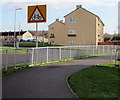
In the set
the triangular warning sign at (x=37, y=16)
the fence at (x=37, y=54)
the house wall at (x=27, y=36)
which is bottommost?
the fence at (x=37, y=54)

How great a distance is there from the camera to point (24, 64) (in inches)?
473

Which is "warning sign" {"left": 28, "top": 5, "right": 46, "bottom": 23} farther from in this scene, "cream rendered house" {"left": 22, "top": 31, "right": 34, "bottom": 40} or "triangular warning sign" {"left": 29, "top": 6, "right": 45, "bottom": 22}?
"cream rendered house" {"left": 22, "top": 31, "right": 34, "bottom": 40}

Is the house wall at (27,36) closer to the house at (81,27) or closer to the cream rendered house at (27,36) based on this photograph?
the cream rendered house at (27,36)

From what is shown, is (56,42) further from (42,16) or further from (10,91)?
(10,91)

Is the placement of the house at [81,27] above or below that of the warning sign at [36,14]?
above

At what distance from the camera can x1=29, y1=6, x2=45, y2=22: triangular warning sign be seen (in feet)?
34.4

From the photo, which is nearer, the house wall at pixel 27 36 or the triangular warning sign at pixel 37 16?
the triangular warning sign at pixel 37 16

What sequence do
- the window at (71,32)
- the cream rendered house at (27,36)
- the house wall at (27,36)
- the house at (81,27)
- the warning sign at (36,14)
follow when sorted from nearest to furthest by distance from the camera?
1. the warning sign at (36,14)
2. the house at (81,27)
3. the window at (71,32)
4. the house wall at (27,36)
5. the cream rendered house at (27,36)

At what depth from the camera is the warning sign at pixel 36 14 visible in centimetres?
1036

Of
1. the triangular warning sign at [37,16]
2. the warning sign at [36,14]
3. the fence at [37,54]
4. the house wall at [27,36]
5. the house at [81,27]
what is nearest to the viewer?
the warning sign at [36,14]

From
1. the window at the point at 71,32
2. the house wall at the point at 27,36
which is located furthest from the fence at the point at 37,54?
the house wall at the point at 27,36

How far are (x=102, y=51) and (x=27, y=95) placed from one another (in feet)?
77.9

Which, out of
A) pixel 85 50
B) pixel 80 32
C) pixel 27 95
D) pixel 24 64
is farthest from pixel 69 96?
pixel 80 32

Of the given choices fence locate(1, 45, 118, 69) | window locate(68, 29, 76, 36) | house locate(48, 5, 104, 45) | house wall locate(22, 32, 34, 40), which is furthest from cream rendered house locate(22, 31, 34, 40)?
fence locate(1, 45, 118, 69)
